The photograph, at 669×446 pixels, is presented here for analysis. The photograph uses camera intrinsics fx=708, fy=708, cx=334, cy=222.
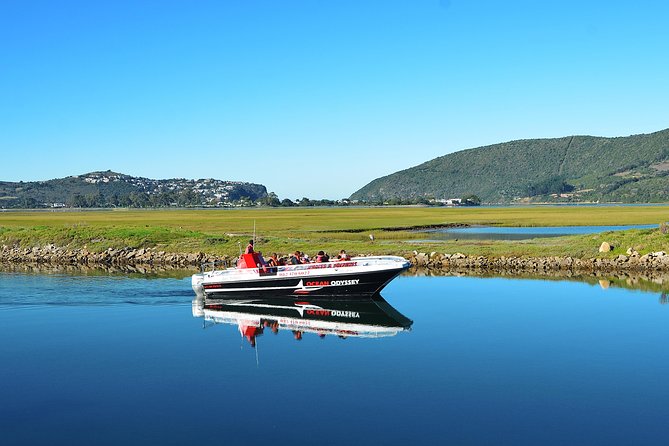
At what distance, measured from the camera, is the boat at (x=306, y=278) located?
3803cm

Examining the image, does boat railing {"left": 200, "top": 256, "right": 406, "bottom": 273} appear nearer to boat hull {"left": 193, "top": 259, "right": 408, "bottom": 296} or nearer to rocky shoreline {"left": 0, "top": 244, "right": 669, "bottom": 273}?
boat hull {"left": 193, "top": 259, "right": 408, "bottom": 296}

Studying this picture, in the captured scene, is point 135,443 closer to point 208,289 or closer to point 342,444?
point 342,444

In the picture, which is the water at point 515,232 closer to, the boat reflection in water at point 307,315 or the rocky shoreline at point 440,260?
the rocky shoreline at point 440,260

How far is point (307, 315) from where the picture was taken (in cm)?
3466

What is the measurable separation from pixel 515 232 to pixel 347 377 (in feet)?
227

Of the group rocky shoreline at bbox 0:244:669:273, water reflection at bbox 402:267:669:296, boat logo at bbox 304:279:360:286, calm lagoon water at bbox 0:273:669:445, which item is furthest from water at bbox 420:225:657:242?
calm lagoon water at bbox 0:273:669:445

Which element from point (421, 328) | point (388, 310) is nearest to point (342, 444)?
point (421, 328)

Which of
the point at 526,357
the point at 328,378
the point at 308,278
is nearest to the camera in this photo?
the point at 328,378

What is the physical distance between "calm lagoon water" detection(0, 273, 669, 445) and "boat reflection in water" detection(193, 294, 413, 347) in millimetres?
344

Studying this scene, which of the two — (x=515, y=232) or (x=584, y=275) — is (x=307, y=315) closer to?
(x=584, y=275)

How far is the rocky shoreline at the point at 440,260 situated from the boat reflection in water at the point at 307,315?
639 inches

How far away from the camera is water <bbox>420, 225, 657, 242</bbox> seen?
7762 centimetres

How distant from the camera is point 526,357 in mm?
23969

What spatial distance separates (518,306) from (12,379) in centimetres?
2318
